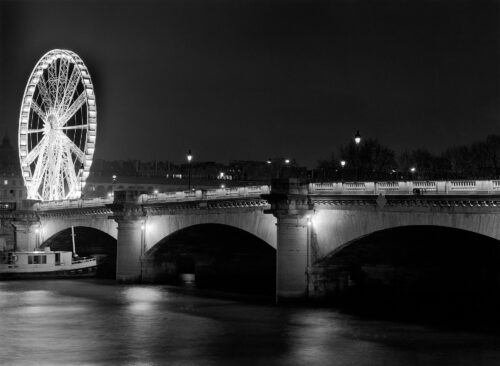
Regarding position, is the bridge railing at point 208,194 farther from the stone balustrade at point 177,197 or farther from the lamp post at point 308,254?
the lamp post at point 308,254

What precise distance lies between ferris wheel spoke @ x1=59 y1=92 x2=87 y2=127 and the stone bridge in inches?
670

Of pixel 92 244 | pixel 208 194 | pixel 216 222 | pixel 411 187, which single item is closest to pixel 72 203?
pixel 92 244

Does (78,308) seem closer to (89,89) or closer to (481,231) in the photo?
(481,231)

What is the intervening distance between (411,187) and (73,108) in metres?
47.4

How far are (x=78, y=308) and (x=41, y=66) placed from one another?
129ft

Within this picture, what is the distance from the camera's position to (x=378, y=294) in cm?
6012

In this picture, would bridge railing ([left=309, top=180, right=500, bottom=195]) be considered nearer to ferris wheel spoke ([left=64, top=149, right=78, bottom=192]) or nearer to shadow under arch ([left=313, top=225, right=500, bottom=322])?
shadow under arch ([left=313, top=225, right=500, bottom=322])

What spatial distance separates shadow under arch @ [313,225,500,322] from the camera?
4988 centimetres

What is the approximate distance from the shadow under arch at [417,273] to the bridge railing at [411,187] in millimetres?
2172

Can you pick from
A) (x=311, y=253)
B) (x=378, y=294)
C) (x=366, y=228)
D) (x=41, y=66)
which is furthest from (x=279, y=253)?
(x=41, y=66)

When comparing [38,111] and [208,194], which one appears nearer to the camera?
[208,194]

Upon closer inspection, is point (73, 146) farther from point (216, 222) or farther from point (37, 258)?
point (216, 222)

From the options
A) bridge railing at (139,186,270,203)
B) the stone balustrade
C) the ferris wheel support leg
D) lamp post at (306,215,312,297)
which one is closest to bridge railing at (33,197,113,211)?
the stone balustrade

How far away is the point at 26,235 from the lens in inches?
3585
